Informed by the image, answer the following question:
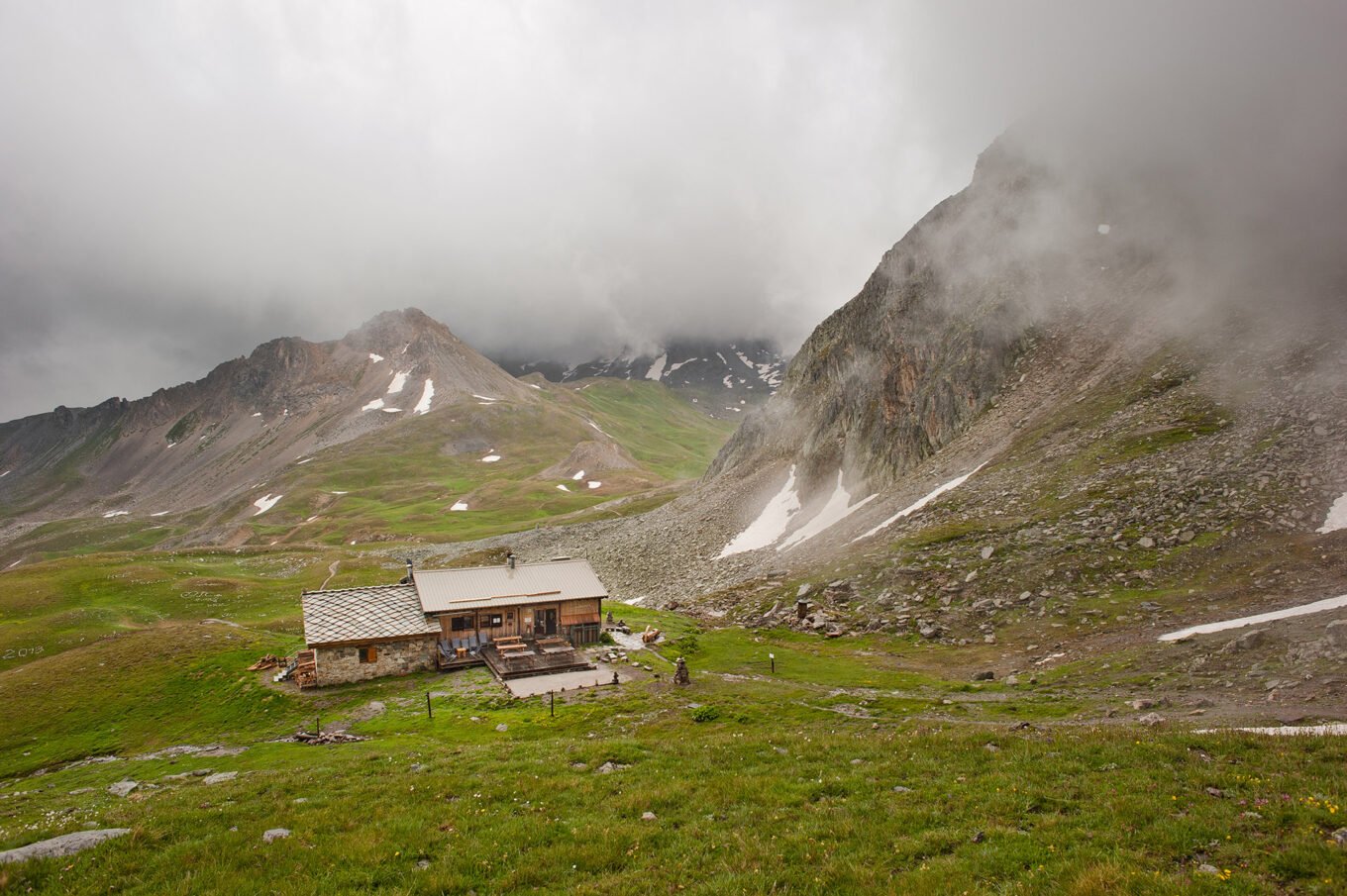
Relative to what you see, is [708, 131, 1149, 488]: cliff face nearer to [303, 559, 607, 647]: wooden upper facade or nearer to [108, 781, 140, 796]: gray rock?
[303, 559, 607, 647]: wooden upper facade

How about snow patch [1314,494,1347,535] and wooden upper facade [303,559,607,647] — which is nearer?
snow patch [1314,494,1347,535]

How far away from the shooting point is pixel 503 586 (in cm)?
4656

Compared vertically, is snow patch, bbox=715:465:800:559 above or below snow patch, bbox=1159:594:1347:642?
above

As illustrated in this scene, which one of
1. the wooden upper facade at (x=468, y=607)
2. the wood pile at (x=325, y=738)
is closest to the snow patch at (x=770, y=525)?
the wooden upper facade at (x=468, y=607)

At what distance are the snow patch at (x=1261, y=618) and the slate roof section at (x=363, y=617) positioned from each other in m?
40.8

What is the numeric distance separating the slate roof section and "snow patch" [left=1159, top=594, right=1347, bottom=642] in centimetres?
4080

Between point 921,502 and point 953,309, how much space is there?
3553cm

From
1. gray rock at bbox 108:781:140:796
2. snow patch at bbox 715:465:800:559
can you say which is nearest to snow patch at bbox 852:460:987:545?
snow patch at bbox 715:465:800:559

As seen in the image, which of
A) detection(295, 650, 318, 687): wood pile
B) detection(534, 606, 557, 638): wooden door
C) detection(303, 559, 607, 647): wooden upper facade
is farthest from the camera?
detection(534, 606, 557, 638): wooden door

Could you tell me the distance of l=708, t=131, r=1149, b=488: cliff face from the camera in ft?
236

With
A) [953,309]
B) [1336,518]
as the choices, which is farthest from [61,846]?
[953,309]

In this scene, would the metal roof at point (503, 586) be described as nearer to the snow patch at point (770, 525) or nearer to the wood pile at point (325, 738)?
the wood pile at point (325, 738)

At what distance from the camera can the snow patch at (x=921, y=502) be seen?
56312 mm

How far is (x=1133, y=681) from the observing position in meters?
25.0
